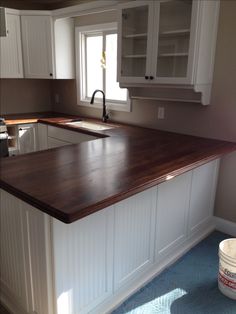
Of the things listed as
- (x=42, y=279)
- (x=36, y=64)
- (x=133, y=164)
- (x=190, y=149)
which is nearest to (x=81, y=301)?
(x=42, y=279)

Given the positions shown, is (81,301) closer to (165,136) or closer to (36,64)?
(165,136)

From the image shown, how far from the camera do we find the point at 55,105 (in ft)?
14.6

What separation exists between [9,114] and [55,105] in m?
0.69

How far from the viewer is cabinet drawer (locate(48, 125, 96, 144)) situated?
3.03 metres

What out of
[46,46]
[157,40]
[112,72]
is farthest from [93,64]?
[157,40]

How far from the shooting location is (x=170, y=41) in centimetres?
251

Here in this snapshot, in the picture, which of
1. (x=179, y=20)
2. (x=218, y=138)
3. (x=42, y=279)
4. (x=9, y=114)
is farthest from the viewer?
(x=9, y=114)

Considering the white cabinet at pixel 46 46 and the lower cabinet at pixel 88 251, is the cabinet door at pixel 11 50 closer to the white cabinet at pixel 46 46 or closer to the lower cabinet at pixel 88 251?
the white cabinet at pixel 46 46

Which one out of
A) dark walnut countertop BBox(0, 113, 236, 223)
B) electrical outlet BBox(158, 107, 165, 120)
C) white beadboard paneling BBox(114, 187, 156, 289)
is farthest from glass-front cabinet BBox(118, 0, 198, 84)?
white beadboard paneling BBox(114, 187, 156, 289)

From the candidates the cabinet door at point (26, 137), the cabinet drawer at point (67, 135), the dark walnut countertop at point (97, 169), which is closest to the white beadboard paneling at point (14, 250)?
the dark walnut countertop at point (97, 169)

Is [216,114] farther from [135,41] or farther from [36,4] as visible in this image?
[36,4]

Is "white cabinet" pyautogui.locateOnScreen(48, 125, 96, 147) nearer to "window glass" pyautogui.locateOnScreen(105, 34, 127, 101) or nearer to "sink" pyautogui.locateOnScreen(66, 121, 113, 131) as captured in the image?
"sink" pyautogui.locateOnScreen(66, 121, 113, 131)

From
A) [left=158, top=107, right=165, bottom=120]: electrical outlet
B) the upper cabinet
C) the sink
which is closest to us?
the upper cabinet

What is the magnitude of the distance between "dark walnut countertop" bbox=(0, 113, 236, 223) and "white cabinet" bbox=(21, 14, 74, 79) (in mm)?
1587
